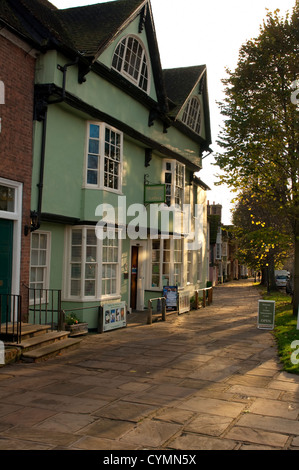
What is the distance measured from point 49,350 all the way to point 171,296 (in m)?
8.93

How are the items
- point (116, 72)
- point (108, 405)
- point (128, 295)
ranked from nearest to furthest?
point (108, 405), point (116, 72), point (128, 295)

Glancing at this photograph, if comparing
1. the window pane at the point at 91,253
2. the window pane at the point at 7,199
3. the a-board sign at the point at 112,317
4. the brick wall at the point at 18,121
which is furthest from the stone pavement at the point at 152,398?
the window pane at the point at 7,199

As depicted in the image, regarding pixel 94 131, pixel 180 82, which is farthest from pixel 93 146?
pixel 180 82

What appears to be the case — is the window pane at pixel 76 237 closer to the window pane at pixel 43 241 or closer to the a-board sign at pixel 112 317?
the window pane at pixel 43 241

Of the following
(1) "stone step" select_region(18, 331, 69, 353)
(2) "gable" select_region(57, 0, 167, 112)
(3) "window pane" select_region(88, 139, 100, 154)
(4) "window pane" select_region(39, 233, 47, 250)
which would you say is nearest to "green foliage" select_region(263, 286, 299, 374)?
(1) "stone step" select_region(18, 331, 69, 353)

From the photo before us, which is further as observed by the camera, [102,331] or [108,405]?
[102,331]

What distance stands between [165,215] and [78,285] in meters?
6.53

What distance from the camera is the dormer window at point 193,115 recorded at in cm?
2208

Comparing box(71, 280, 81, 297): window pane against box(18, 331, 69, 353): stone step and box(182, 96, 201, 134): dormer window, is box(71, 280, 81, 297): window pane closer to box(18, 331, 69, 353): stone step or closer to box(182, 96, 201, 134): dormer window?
box(18, 331, 69, 353): stone step

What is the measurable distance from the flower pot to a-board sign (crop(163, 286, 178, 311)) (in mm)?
5699

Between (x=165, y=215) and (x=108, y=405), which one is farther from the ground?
(x=165, y=215)
